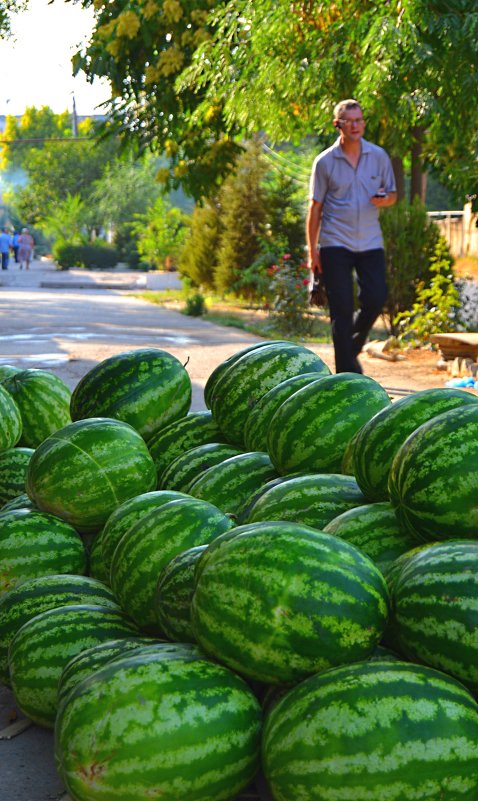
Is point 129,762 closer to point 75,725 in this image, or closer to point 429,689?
point 75,725

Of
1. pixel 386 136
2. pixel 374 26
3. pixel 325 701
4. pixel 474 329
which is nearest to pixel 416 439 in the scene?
pixel 325 701

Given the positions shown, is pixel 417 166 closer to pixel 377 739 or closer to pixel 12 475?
pixel 12 475

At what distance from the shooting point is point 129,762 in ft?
6.97

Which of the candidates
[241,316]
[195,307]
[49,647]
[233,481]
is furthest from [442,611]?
[195,307]

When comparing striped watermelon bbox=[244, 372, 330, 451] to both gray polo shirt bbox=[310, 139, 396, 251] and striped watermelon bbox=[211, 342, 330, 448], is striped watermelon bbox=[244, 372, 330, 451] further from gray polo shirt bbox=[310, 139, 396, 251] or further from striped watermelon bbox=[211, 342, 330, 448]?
gray polo shirt bbox=[310, 139, 396, 251]

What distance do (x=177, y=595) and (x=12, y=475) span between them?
1.57 metres

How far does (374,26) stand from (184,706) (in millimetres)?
9436

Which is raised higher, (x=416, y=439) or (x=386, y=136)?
(x=386, y=136)

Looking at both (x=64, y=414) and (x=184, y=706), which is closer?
(x=184, y=706)

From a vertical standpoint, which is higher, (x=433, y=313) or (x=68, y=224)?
(x=68, y=224)

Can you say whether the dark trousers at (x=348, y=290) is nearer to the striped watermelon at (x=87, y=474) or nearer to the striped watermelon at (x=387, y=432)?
the striped watermelon at (x=87, y=474)

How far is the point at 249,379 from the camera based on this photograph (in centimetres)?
390

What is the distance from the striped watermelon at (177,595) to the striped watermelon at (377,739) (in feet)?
1.64

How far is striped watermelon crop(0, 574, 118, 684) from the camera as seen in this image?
3.01m
